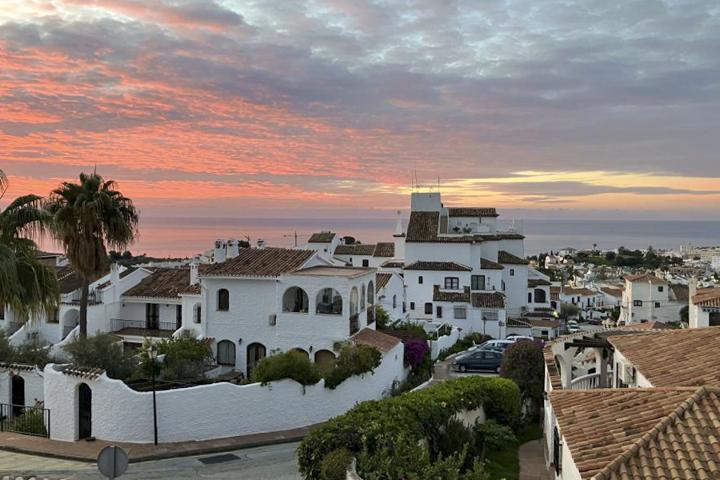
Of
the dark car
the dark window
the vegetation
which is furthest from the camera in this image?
the dark window

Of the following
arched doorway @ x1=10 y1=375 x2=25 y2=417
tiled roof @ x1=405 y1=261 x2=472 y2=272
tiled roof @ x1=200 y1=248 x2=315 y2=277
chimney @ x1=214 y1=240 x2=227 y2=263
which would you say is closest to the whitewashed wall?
arched doorway @ x1=10 y1=375 x2=25 y2=417

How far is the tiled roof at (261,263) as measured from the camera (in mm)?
28875

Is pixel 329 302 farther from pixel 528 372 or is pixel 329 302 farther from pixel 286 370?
pixel 528 372

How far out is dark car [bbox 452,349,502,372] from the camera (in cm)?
3158

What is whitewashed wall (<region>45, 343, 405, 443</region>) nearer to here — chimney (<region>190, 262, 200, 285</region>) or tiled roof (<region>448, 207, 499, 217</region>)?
chimney (<region>190, 262, 200, 285</region>)

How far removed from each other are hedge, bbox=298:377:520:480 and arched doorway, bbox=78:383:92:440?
1061cm

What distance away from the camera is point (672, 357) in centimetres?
1436

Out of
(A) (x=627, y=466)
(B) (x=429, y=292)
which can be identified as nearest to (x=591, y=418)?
(A) (x=627, y=466)

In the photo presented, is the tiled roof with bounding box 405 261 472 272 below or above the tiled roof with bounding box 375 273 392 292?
above

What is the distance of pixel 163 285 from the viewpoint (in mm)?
35219

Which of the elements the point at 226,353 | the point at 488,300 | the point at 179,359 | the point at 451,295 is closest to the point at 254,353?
the point at 226,353

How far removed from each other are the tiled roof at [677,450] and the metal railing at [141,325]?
94.9 ft

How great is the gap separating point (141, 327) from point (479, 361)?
18.4 m

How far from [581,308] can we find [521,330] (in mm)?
48656
